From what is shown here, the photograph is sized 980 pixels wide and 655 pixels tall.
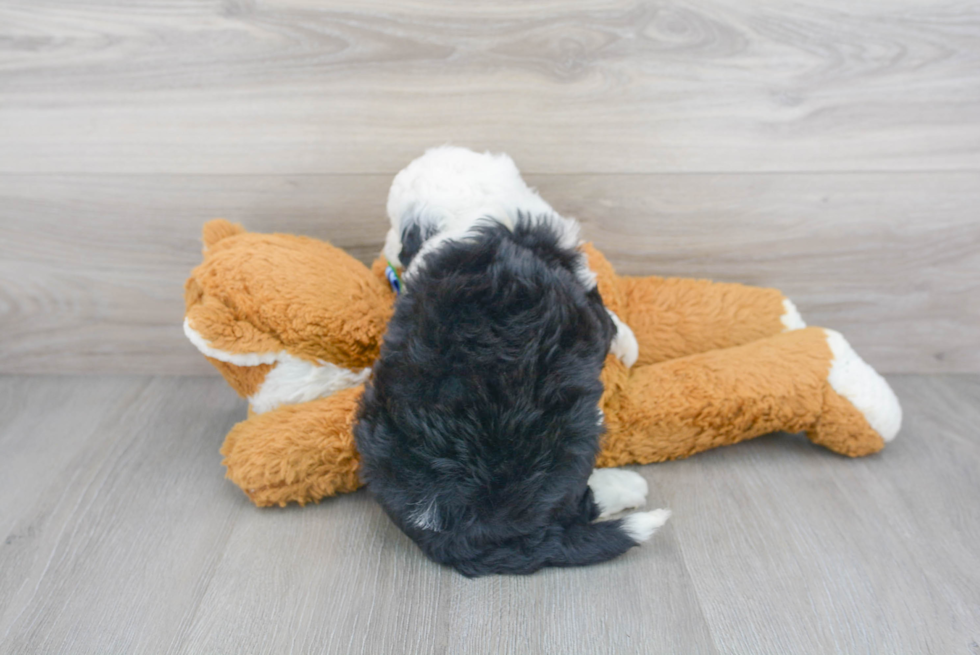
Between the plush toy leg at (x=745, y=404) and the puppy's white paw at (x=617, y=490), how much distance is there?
7 centimetres

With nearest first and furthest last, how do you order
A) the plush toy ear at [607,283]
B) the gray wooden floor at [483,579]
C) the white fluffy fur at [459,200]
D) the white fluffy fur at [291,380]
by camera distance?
1. the gray wooden floor at [483,579]
2. the white fluffy fur at [459,200]
3. the white fluffy fur at [291,380]
4. the plush toy ear at [607,283]

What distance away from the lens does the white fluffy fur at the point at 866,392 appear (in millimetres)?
997

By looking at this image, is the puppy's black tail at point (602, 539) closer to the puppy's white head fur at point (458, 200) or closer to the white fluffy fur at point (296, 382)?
the puppy's white head fur at point (458, 200)

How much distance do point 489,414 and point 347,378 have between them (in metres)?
0.32

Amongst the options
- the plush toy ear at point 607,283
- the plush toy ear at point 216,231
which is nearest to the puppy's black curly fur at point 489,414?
the plush toy ear at point 607,283

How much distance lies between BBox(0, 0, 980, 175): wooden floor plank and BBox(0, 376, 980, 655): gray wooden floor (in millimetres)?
481

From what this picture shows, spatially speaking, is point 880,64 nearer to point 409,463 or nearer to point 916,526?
point 916,526

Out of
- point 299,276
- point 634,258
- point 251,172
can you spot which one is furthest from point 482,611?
point 251,172

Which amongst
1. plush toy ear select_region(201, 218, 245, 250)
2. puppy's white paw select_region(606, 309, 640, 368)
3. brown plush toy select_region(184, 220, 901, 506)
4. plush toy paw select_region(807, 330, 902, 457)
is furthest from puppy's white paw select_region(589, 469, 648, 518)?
plush toy ear select_region(201, 218, 245, 250)

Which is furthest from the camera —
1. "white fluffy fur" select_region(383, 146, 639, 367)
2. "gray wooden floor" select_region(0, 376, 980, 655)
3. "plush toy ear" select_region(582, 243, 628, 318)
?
"plush toy ear" select_region(582, 243, 628, 318)

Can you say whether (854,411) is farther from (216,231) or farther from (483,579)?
(216,231)

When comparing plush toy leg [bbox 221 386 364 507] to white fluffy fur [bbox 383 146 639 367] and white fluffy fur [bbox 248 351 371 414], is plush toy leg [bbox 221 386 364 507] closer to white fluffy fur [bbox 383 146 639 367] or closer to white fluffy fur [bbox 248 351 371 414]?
white fluffy fur [bbox 248 351 371 414]

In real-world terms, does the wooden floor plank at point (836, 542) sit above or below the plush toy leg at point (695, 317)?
below

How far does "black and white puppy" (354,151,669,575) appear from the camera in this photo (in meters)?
0.75
